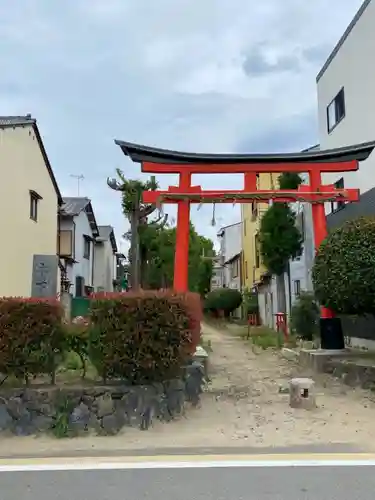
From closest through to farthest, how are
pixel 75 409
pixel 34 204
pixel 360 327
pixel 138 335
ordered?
pixel 75 409 → pixel 138 335 → pixel 360 327 → pixel 34 204

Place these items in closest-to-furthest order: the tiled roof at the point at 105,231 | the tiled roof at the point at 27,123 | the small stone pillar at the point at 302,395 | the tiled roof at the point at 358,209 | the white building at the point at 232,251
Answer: the small stone pillar at the point at 302,395, the tiled roof at the point at 358,209, the tiled roof at the point at 27,123, the tiled roof at the point at 105,231, the white building at the point at 232,251

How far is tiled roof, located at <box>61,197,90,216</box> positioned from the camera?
29.4 meters

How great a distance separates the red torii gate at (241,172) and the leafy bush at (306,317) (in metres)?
4.58

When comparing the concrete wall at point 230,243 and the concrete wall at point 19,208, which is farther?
the concrete wall at point 230,243

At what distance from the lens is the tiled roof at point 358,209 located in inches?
566

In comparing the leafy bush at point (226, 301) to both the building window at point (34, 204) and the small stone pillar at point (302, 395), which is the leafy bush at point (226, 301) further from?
the small stone pillar at point (302, 395)

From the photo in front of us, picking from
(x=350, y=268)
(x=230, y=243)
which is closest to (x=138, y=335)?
(x=350, y=268)

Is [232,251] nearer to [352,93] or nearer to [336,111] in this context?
[336,111]

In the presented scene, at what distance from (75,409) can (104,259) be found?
33.9 meters

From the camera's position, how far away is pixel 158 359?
24.2 ft

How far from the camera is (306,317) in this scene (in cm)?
1809

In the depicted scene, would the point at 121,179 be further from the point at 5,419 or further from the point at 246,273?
the point at 246,273

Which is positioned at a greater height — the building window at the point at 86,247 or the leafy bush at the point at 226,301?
the building window at the point at 86,247

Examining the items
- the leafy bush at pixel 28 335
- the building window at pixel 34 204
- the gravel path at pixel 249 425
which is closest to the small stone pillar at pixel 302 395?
the gravel path at pixel 249 425
